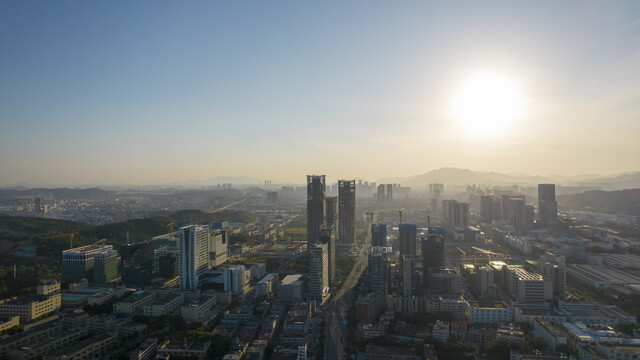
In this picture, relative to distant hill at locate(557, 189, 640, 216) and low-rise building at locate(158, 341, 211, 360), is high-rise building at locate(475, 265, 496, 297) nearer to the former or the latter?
low-rise building at locate(158, 341, 211, 360)

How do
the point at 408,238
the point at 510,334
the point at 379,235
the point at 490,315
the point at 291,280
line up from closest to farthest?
the point at 510,334, the point at 490,315, the point at 291,280, the point at 408,238, the point at 379,235

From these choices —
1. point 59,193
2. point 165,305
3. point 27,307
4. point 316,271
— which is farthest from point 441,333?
point 59,193

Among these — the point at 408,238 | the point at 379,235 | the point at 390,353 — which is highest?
the point at 408,238

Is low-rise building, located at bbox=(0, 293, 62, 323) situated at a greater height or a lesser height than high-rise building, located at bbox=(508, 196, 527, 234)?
lesser

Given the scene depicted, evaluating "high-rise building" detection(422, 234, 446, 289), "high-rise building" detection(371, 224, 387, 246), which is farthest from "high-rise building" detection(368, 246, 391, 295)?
"high-rise building" detection(371, 224, 387, 246)

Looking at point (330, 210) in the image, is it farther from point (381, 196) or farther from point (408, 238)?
point (381, 196)

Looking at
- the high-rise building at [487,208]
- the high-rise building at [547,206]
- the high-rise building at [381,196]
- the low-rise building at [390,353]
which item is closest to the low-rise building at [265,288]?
the low-rise building at [390,353]
